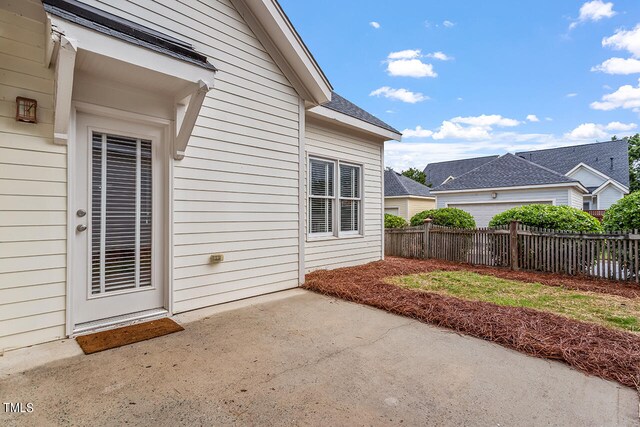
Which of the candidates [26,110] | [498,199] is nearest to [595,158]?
[498,199]

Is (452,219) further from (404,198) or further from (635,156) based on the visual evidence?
(635,156)

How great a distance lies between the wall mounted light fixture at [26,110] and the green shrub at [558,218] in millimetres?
8830

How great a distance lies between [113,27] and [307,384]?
347cm

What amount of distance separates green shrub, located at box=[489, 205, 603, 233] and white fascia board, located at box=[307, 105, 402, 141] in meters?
3.68

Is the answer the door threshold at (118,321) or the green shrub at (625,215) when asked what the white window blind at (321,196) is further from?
the green shrub at (625,215)

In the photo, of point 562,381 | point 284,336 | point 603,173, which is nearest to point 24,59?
point 284,336

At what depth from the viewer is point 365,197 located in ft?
23.4

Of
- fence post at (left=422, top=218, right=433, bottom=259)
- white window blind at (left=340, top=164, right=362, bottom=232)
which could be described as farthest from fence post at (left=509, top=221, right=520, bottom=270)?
white window blind at (left=340, top=164, right=362, bottom=232)

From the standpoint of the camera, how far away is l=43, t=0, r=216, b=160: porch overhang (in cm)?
246

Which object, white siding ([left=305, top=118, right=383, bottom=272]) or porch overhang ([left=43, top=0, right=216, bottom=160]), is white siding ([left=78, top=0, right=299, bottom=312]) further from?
white siding ([left=305, top=118, right=383, bottom=272])

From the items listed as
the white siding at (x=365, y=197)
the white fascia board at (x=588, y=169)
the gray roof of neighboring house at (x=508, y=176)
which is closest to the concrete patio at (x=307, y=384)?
the white siding at (x=365, y=197)

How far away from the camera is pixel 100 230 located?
323cm

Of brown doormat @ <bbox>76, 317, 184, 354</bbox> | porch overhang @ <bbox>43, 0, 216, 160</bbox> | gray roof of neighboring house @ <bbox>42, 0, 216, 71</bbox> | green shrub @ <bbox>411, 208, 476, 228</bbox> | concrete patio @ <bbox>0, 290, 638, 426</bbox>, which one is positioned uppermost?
gray roof of neighboring house @ <bbox>42, 0, 216, 71</bbox>

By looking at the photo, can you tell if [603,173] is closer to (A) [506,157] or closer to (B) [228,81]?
(A) [506,157]
